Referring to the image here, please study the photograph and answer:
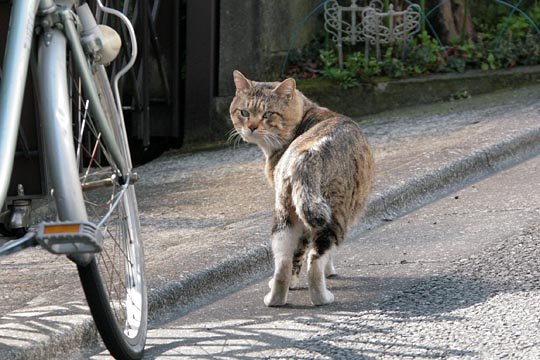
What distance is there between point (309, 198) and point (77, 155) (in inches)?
45.3

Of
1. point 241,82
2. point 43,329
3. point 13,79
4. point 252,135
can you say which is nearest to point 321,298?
point 252,135

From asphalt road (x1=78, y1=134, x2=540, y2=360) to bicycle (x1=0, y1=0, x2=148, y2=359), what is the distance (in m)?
0.34

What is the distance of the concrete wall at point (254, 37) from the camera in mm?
9930

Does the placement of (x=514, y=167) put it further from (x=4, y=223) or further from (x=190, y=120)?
(x=4, y=223)

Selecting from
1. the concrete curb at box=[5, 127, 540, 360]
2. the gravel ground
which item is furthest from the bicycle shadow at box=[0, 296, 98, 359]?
the gravel ground

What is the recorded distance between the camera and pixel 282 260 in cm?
494

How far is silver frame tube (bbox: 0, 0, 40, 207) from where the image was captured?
318cm

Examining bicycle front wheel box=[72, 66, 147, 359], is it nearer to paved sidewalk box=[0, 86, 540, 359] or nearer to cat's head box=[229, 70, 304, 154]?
paved sidewalk box=[0, 86, 540, 359]

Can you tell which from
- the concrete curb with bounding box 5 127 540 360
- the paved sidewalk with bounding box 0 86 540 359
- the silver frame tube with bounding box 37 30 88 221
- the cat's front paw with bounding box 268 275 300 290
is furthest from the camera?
the cat's front paw with bounding box 268 275 300 290

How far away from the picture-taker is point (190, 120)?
998 cm

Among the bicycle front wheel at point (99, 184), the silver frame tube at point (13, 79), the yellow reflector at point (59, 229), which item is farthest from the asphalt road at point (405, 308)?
the silver frame tube at point (13, 79)

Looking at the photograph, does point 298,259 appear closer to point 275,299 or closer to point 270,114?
point 275,299

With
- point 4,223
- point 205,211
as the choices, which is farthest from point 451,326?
point 205,211

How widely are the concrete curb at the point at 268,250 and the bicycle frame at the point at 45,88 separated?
3.22 ft
